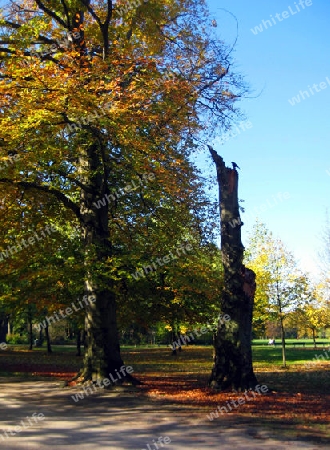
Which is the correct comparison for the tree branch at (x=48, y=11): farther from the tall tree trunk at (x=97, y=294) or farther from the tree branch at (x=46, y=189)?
the tree branch at (x=46, y=189)

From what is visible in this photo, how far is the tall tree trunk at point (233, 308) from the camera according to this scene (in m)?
13.5

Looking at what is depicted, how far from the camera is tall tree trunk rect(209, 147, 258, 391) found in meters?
13.5

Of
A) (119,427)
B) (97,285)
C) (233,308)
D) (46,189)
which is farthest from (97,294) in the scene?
(119,427)

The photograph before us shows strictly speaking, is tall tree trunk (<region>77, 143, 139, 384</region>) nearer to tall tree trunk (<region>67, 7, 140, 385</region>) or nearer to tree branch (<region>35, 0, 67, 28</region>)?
tall tree trunk (<region>67, 7, 140, 385</region>)

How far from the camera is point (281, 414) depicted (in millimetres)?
10336

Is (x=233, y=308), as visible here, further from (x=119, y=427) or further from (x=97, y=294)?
(x=119, y=427)

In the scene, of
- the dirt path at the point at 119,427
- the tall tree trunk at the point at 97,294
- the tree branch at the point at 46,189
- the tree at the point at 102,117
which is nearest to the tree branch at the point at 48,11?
the tree at the point at 102,117

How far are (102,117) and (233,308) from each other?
21.2ft

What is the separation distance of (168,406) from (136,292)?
21.4 ft

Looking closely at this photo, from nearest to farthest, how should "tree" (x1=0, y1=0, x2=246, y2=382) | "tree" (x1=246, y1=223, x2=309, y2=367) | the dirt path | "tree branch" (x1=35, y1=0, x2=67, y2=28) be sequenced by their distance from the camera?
the dirt path, "tree" (x1=0, y1=0, x2=246, y2=382), "tree branch" (x1=35, y1=0, x2=67, y2=28), "tree" (x1=246, y1=223, x2=309, y2=367)

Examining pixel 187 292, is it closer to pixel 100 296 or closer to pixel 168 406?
pixel 100 296

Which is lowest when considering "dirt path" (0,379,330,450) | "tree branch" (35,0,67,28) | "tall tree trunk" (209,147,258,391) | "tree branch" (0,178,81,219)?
"dirt path" (0,379,330,450)

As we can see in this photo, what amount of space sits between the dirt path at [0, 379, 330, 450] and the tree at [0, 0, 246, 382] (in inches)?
137

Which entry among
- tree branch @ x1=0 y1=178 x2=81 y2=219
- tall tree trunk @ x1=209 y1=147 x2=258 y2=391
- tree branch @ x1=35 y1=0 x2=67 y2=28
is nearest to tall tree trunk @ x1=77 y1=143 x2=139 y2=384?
tree branch @ x1=0 y1=178 x2=81 y2=219
